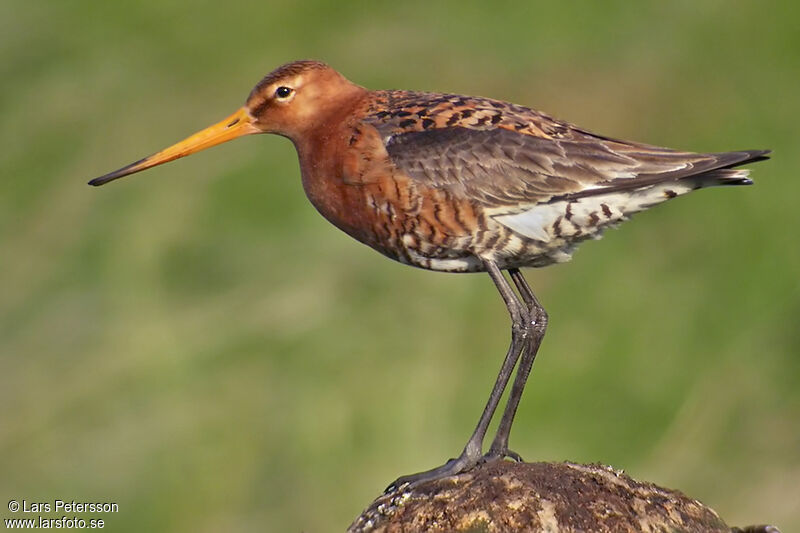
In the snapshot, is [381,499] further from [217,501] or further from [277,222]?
[277,222]

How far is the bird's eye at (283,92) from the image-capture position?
34.0 ft

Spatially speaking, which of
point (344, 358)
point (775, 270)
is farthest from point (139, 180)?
point (775, 270)

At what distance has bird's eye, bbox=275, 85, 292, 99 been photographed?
1037 cm

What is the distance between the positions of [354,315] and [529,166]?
22.7 feet

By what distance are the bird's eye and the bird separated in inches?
21.8

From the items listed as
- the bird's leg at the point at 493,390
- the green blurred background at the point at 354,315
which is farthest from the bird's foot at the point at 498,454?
the green blurred background at the point at 354,315

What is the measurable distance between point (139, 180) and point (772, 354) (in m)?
8.07

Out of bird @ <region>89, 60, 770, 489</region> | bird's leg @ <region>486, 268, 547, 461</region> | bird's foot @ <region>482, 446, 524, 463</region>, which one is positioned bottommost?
bird's foot @ <region>482, 446, 524, 463</region>

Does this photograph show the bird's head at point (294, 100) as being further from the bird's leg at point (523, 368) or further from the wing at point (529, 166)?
the bird's leg at point (523, 368)

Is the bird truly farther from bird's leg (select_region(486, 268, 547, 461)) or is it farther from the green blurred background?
the green blurred background

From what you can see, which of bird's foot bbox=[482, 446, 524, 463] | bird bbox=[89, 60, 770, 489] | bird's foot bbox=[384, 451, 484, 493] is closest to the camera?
bird's foot bbox=[384, 451, 484, 493]

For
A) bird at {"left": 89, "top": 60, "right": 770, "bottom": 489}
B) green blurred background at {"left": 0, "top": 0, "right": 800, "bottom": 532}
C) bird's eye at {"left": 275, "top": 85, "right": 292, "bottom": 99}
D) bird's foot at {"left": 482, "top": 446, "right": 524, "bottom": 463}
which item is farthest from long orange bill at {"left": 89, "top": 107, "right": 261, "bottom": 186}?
green blurred background at {"left": 0, "top": 0, "right": 800, "bottom": 532}

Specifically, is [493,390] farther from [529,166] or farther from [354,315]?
[354,315]

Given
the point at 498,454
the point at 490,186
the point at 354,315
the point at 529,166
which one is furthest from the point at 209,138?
the point at 354,315
